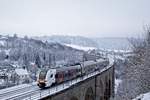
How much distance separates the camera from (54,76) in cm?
2364

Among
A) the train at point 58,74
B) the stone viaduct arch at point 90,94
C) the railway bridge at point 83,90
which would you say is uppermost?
the train at point 58,74

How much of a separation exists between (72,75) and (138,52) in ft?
29.4

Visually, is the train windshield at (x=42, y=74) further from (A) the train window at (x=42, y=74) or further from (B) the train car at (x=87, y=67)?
(B) the train car at (x=87, y=67)

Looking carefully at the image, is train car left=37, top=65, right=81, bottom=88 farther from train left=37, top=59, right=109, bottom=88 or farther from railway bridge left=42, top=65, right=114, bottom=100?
railway bridge left=42, top=65, right=114, bottom=100

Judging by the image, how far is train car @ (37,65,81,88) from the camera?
72.5 feet

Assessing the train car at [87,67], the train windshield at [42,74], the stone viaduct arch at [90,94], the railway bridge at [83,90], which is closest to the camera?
the railway bridge at [83,90]

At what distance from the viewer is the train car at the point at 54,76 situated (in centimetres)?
2209

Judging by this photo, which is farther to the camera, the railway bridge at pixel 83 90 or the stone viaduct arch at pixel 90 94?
the stone viaduct arch at pixel 90 94

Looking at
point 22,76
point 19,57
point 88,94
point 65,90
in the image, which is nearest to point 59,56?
point 19,57

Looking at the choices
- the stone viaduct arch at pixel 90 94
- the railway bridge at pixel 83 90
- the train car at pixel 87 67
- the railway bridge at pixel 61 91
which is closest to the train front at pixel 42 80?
the railway bridge at pixel 61 91

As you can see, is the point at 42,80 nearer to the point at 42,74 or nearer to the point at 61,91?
the point at 42,74

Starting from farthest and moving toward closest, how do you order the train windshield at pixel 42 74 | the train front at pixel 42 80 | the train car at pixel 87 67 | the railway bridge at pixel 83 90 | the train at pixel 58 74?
the train car at pixel 87 67, the train windshield at pixel 42 74, the train at pixel 58 74, the train front at pixel 42 80, the railway bridge at pixel 83 90

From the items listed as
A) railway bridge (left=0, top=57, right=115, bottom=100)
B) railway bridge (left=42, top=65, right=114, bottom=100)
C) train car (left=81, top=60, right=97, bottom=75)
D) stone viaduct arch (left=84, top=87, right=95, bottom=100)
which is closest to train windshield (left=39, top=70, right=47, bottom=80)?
railway bridge (left=0, top=57, right=115, bottom=100)

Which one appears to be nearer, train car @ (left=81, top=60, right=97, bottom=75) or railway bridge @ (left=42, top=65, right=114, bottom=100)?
railway bridge @ (left=42, top=65, right=114, bottom=100)
